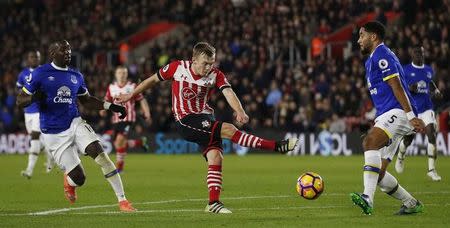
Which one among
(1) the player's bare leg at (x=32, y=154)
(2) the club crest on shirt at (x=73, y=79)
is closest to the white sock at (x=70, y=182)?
(2) the club crest on shirt at (x=73, y=79)

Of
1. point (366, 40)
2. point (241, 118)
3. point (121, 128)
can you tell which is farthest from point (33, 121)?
point (366, 40)

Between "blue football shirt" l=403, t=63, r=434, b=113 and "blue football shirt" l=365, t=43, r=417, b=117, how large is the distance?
7649 millimetres

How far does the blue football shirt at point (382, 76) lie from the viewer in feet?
38.3

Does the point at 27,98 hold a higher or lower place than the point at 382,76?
lower

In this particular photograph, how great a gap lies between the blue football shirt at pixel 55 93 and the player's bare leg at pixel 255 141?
91.7 inches

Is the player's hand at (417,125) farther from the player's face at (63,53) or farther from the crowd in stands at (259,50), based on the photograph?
the crowd in stands at (259,50)

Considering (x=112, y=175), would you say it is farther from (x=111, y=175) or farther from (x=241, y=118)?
(x=241, y=118)

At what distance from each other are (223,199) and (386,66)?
13.9 ft

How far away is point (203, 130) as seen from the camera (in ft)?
41.0

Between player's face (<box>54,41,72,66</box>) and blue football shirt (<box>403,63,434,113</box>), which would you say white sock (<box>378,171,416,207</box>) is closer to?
player's face (<box>54,41,72,66</box>)

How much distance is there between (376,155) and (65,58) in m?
4.50

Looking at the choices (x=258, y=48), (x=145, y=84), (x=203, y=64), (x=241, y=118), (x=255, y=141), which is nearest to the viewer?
(x=255, y=141)

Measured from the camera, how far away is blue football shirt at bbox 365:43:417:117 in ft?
38.3

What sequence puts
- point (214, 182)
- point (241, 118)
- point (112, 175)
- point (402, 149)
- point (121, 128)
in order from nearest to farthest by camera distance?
point (241, 118) < point (214, 182) < point (112, 175) < point (402, 149) < point (121, 128)
